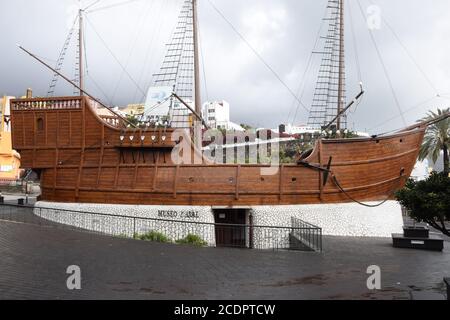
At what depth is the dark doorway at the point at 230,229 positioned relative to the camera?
17.3 metres

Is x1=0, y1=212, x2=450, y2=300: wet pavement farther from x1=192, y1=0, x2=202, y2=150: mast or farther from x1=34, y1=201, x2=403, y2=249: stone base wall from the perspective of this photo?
x1=192, y1=0, x2=202, y2=150: mast

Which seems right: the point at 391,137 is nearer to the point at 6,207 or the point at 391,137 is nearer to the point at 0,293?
the point at 0,293

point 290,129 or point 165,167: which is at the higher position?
point 290,129

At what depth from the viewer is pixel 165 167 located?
18.8 m

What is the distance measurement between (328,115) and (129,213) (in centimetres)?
1117

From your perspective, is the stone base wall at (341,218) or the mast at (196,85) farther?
the mast at (196,85)

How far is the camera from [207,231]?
17.0m

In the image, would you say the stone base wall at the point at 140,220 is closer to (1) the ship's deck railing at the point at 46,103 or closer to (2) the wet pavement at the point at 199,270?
(2) the wet pavement at the point at 199,270

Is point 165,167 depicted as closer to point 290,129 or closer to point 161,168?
point 161,168

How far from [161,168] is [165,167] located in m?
0.19

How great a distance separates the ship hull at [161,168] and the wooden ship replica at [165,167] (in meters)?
0.04

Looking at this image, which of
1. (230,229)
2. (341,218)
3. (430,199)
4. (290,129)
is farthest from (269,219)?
(290,129)

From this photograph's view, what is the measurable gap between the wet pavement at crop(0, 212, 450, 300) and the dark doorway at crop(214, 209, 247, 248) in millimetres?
4192

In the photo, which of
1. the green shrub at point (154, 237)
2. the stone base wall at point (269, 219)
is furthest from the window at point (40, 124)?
the green shrub at point (154, 237)
